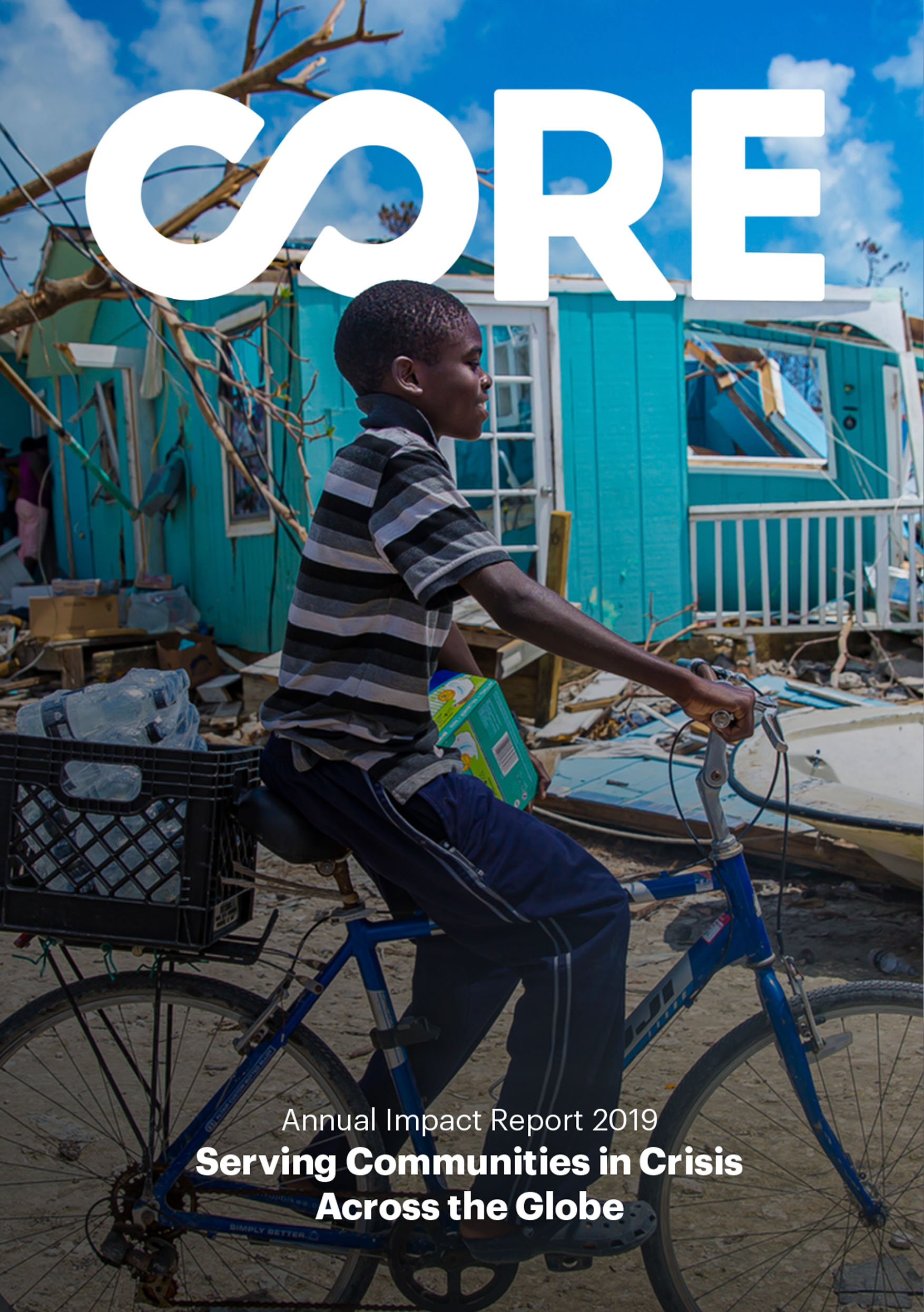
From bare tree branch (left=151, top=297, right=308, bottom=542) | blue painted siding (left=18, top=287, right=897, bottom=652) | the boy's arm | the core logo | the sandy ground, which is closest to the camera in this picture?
the boy's arm

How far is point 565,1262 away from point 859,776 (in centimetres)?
302

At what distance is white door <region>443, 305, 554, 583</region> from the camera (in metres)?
7.71

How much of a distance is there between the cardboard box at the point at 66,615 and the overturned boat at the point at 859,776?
576cm

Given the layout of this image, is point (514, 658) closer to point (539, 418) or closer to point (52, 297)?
point (539, 418)

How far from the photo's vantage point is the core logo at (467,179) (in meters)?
3.54

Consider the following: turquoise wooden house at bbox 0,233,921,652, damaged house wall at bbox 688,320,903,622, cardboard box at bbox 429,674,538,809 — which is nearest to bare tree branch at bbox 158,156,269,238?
turquoise wooden house at bbox 0,233,921,652

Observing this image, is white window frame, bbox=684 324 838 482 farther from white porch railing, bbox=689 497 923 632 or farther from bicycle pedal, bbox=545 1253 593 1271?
bicycle pedal, bbox=545 1253 593 1271

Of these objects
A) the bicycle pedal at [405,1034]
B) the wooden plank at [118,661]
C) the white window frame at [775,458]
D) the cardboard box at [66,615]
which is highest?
the white window frame at [775,458]

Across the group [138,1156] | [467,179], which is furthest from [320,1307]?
[467,179]

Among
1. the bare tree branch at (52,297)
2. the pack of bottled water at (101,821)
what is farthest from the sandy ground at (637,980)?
the bare tree branch at (52,297)

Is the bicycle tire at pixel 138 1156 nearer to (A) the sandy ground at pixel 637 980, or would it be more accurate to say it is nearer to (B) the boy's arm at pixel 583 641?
(A) the sandy ground at pixel 637 980

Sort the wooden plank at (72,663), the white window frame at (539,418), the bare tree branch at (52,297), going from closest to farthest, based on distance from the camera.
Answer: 1. the bare tree branch at (52,297)
2. the white window frame at (539,418)
3. the wooden plank at (72,663)

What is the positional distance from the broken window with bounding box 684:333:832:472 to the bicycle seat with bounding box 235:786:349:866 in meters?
8.23

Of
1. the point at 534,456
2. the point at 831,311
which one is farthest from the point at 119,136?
the point at 831,311
